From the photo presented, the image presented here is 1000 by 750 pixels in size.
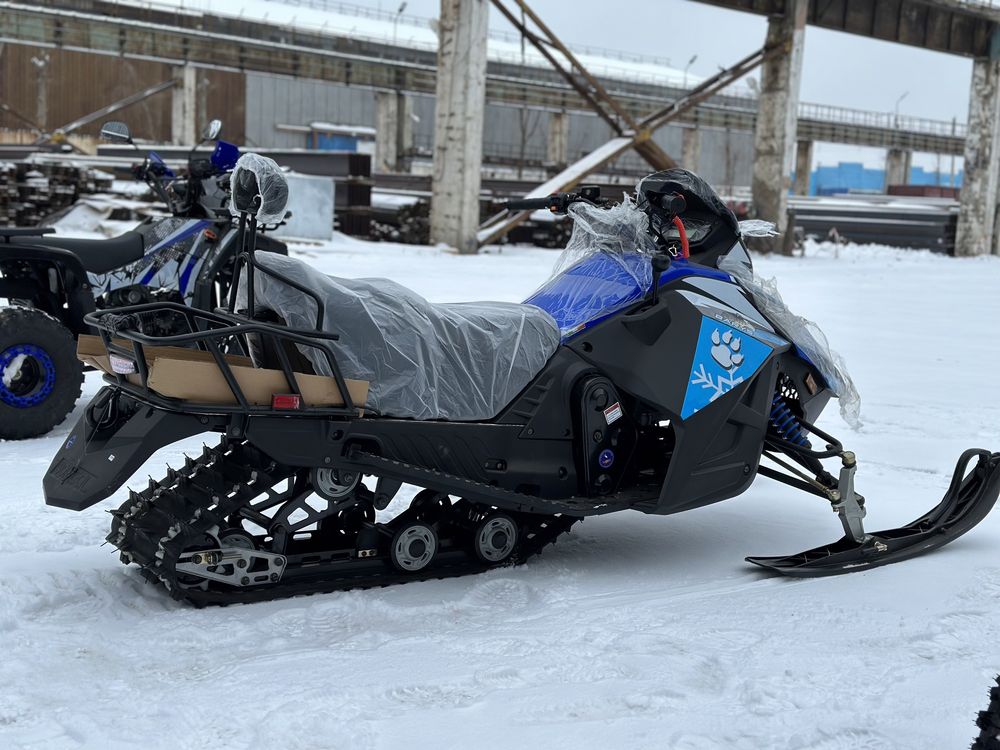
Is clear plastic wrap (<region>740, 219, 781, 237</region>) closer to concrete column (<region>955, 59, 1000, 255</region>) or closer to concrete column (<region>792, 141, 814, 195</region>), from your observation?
concrete column (<region>955, 59, 1000, 255</region>)

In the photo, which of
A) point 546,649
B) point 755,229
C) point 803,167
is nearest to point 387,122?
point 803,167

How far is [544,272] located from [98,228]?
6.18 m

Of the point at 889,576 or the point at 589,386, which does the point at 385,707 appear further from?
the point at 889,576

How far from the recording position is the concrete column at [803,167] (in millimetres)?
52806

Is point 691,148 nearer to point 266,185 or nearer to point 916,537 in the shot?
point 916,537

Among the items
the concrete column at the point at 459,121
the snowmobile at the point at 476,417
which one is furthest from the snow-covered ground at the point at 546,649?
the concrete column at the point at 459,121

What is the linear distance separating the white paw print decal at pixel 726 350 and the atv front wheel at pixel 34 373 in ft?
11.8

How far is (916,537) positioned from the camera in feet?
13.7

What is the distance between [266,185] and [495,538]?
4.72 ft

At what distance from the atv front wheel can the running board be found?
379 cm

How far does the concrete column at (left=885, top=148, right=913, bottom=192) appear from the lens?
197 feet

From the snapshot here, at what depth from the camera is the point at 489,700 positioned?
2824 millimetres

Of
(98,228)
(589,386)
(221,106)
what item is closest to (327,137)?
(221,106)

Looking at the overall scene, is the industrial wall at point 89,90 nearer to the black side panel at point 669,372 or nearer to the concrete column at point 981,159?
the concrete column at point 981,159
